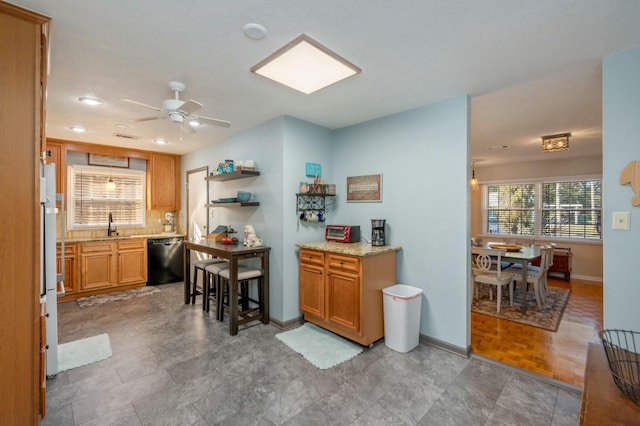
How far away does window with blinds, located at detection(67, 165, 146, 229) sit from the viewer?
4.92m

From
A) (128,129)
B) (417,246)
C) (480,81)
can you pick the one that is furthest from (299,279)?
(128,129)

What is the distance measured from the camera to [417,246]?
312cm

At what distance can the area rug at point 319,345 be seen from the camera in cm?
267

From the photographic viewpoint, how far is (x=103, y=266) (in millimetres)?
4738

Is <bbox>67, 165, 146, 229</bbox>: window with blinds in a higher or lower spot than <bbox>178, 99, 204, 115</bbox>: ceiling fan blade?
lower

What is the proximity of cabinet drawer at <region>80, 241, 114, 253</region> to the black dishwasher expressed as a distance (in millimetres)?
572

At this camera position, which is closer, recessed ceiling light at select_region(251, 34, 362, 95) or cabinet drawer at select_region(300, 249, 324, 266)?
recessed ceiling light at select_region(251, 34, 362, 95)

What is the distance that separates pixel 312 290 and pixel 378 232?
101 cm

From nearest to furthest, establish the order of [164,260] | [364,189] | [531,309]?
1. [364,189]
2. [531,309]
3. [164,260]

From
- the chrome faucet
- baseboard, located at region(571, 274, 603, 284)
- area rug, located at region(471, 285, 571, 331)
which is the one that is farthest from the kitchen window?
the chrome faucet

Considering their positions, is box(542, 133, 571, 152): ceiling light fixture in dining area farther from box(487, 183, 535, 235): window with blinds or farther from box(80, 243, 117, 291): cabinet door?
box(80, 243, 117, 291): cabinet door

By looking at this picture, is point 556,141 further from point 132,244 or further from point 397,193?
point 132,244

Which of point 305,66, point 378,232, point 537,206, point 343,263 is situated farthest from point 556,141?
point 305,66

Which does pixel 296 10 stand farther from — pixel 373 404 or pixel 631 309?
pixel 631 309
